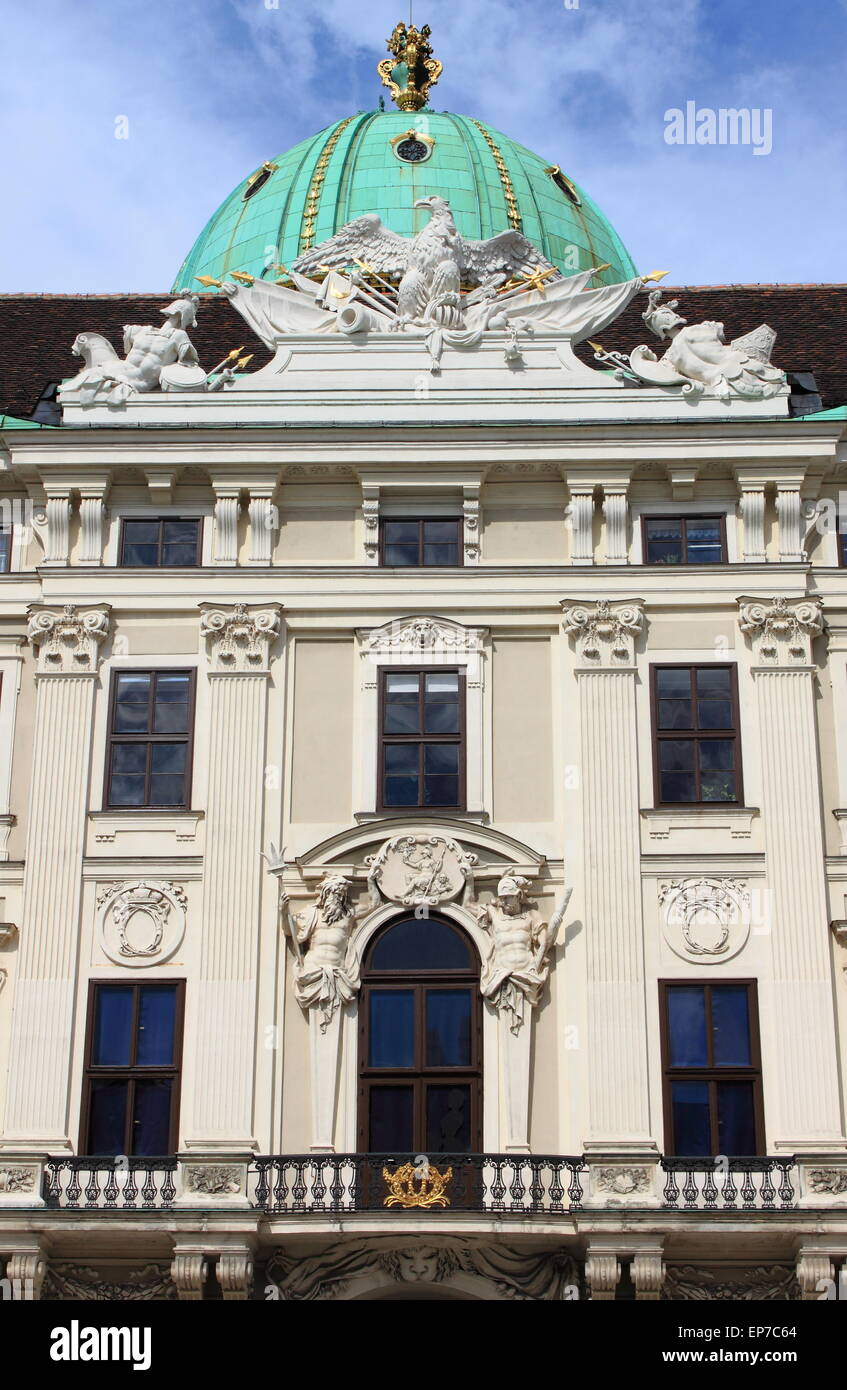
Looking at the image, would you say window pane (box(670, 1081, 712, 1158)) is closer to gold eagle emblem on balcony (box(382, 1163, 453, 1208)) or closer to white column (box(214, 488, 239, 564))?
gold eagle emblem on balcony (box(382, 1163, 453, 1208))

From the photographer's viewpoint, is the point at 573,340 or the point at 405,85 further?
the point at 405,85

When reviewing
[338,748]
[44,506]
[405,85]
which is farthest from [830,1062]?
[405,85]

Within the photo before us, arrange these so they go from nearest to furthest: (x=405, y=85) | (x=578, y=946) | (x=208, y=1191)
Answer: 1. (x=208, y=1191)
2. (x=578, y=946)
3. (x=405, y=85)

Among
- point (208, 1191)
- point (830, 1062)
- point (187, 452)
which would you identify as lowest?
point (208, 1191)

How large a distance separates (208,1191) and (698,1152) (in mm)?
5348

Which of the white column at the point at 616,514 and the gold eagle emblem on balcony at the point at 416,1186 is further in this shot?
the white column at the point at 616,514

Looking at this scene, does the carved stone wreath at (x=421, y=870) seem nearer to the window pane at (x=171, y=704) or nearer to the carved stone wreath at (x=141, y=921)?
the carved stone wreath at (x=141, y=921)

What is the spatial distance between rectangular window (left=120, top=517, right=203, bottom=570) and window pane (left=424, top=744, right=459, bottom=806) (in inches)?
153

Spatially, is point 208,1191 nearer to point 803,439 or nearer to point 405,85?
point 803,439

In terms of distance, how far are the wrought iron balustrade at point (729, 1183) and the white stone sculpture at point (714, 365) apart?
9.69 meters

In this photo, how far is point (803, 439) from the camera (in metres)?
27.1

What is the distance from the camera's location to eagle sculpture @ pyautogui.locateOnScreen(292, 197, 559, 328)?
93.1ft

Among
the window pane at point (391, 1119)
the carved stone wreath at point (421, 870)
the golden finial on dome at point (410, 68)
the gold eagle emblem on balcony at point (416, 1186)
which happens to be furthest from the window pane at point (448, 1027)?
the golden finial on dome at point (410, 68)

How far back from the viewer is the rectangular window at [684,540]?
89.5 feet
